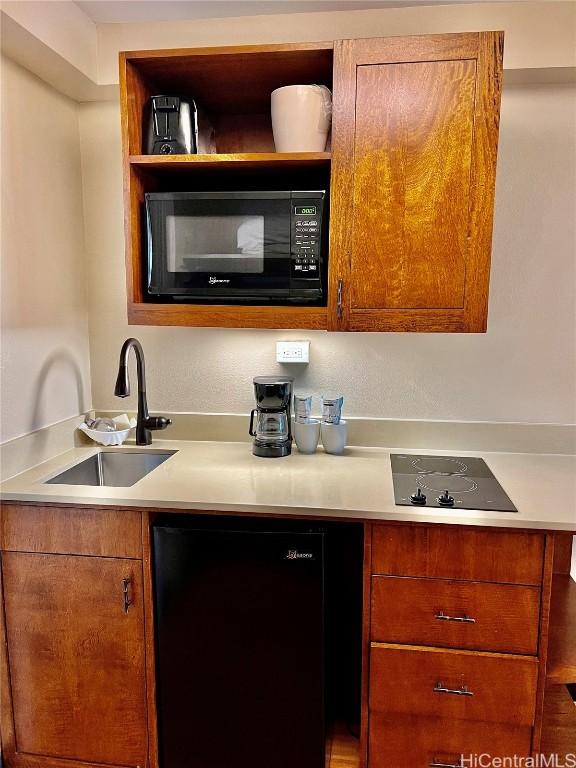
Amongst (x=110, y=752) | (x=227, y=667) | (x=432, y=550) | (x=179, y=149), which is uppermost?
(x=179, y=149)

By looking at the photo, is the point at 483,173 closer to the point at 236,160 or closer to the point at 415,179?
the point at 415,179

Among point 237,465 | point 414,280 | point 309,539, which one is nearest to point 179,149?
point 414,280

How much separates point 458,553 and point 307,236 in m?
1.02

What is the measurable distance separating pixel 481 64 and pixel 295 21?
0.69 meters

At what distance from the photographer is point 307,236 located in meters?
1.71

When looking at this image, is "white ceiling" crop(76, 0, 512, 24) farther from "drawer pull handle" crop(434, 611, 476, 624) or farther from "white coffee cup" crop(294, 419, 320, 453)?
"drawer pull handle" crop(434, 611, 476, 624)

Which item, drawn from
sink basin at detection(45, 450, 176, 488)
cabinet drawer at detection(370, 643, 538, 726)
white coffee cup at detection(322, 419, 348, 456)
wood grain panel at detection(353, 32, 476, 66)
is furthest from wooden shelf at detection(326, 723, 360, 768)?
Answer: wood grain panel at detection(353, 32, 476, 66)

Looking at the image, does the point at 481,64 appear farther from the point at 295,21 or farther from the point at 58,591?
the point at 58,591

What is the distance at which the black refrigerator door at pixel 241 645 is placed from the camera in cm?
156

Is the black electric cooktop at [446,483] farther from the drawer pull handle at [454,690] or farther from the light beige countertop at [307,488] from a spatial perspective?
the drawer pull handle at [454,690]

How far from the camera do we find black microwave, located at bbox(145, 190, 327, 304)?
5.64 feet

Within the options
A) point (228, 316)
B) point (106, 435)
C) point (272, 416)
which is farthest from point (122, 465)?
point (228, 316)

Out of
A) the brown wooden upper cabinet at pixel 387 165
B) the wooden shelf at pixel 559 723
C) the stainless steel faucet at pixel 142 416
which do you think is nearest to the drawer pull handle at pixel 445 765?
the wooden shelf at pixel 559 723

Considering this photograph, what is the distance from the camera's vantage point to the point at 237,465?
189 cm
